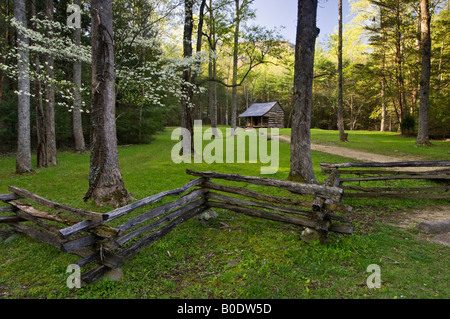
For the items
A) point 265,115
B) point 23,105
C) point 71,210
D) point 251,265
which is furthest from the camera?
point 265,115

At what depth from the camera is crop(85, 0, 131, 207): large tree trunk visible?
5836 millimetres

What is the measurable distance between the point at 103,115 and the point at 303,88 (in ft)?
18.4

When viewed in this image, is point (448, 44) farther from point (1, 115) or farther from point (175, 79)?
point (1, 115)

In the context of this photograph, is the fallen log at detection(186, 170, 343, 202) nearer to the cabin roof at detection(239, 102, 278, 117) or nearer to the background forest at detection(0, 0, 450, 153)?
the background forest at detection(0, 0, 450, 153)

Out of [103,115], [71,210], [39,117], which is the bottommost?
[71,210]

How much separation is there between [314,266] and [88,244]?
129 inches

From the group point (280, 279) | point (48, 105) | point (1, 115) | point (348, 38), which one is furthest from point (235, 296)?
point (348, 38)

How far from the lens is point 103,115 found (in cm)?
593

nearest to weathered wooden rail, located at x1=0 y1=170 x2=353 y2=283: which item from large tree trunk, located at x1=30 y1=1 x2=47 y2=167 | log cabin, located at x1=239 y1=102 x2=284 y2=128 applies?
large tree trunk, located at x1=30 y1=1 x2=47 y2=167

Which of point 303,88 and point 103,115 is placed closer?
point 103,115

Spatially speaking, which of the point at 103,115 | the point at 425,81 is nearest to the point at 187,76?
the point at 103,115

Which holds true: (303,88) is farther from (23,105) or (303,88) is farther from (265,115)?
(265,115)

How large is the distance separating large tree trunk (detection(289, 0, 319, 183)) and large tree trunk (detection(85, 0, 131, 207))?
514cm

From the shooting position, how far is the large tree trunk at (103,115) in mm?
5836
